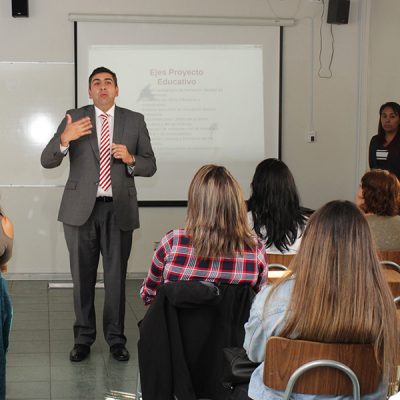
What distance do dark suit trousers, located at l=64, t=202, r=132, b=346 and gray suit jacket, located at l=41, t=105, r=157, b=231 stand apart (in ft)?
0.25

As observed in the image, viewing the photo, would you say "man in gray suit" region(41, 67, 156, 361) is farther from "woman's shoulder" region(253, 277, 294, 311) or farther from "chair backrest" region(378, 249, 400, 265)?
"woman's shoulder" region(253, 277, 294, 311)

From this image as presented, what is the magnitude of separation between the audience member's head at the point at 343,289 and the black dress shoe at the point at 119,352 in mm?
2747

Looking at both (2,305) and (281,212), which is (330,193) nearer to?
(281,212)

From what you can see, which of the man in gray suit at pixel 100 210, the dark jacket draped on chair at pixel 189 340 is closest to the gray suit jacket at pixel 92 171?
the man in gray suit at pixel 100 210

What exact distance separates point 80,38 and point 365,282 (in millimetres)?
6006

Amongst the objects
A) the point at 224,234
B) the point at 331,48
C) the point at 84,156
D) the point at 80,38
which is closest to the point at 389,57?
the point at 331,48

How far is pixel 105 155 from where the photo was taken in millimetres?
4961

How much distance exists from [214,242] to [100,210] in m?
1.93

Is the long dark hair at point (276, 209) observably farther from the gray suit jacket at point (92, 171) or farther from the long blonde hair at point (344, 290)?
the long blonde hair at point (344, 290)

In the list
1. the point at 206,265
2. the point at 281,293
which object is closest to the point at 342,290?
the point at 281,293

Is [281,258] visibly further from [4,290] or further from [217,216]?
[4,290]

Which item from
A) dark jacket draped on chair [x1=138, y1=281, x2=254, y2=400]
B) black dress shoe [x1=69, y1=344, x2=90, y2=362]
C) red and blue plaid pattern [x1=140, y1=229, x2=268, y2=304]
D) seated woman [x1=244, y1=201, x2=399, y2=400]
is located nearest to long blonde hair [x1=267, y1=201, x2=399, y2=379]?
seated woman [x1=244, y1=201, x2=399, y2=400]

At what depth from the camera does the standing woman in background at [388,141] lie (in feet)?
23.9

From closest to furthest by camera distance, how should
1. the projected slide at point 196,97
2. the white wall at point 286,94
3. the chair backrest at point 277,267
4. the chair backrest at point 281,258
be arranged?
the chair backrest at point 277,267
the chair backrest at point 281,258
the white wall at point 286,94
the projected slide at point 196,97
